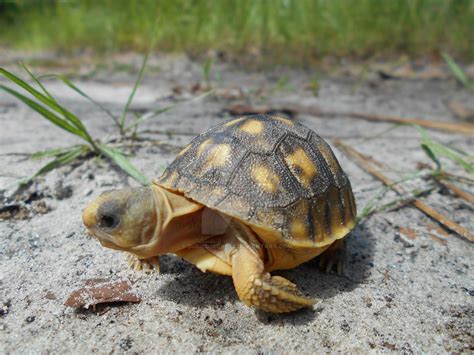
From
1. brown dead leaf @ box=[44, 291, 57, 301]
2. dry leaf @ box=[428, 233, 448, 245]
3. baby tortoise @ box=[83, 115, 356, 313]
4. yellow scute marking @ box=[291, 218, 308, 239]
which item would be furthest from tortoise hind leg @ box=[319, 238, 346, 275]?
brown dead leaf @ box=[44, 291, 57, 301]

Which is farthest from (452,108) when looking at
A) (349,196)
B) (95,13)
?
(95,13)

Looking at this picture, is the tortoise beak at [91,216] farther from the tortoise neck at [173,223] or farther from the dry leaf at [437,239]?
the dry leaf at [437,239]

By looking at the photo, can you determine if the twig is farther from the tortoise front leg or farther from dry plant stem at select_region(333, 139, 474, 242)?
the tortoise front leg

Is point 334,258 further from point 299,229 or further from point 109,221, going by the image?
point 109,221

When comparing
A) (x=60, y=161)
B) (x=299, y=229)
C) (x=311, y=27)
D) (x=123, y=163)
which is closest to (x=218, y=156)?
(x=299, y=229)

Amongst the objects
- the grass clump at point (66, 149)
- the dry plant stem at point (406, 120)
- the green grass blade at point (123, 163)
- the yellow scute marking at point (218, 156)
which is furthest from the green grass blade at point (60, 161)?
the dry plant stem at point (406, 120)
